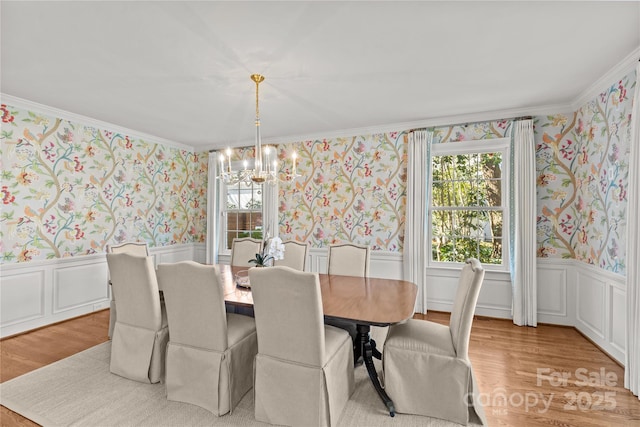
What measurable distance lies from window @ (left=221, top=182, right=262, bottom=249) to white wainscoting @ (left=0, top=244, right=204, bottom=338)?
1.96 metres

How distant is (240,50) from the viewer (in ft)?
7.59

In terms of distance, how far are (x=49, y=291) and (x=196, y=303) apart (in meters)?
2.81

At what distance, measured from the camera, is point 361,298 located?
7.66 feet

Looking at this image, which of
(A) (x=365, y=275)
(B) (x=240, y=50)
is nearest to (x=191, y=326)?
(A) (x=365, y=275)

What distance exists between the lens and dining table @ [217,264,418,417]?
1944 millimetres

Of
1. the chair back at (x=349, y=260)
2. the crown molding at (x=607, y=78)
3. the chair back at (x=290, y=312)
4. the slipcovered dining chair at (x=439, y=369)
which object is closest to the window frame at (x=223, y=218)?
the chair back at (x=349, y=260)

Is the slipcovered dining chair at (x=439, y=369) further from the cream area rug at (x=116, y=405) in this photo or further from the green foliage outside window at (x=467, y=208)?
the green foliage outside window at (x=467, y=208)

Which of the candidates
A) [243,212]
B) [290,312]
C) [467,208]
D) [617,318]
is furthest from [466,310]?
[243,212]

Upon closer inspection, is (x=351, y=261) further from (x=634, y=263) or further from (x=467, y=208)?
(x=634, y=263)

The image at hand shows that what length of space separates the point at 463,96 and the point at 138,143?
4.45m

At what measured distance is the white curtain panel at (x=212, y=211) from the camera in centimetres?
544

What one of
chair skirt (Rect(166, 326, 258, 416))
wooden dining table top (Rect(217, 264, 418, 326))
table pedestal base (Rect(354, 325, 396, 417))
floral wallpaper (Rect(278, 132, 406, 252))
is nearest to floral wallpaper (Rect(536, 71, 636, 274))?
floral wallpaper (Rect(278, 132, 406, 252))

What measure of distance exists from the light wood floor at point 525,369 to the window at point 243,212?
228 centimetres

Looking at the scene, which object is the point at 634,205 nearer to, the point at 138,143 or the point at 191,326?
the point at 191,326
